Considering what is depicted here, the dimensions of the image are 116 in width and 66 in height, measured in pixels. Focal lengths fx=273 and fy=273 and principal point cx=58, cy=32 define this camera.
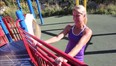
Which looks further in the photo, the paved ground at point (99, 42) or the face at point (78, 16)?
the paved ground at point (99, 42)

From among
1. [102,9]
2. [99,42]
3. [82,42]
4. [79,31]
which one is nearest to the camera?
[82,42]

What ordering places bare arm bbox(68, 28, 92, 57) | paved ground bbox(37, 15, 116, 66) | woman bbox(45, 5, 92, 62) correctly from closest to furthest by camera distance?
bare arm bbox(68, 28, 92, 57) < woman bbox(45, 5, 92, 62) < paved ground bbox(37, 15, 116, 66)

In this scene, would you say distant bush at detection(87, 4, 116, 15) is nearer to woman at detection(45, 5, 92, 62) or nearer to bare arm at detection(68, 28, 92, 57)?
woman at detection(45, 5, 92, 62)

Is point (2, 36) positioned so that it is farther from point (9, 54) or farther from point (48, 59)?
point (48, 59)

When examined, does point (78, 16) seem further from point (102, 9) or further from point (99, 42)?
point (102, 9)

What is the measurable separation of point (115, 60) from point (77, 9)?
9.62 feet

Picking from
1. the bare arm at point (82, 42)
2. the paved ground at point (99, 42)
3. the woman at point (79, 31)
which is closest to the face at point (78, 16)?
the woman at point (79, 31)

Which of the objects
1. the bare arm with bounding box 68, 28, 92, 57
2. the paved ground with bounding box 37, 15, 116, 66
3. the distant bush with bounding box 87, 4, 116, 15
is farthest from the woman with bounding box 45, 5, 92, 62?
→ the distant bush with bounding box 87, 4, 116, 15

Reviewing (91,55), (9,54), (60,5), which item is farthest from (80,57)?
(60,5)

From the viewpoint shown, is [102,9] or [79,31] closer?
[79,31]

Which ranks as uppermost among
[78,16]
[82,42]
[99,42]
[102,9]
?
[78,16]

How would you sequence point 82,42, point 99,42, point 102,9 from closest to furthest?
point 82,42 → point 99,42 → point 102,9

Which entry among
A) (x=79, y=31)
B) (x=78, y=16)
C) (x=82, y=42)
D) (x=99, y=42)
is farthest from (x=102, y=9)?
(x=82, y=42)

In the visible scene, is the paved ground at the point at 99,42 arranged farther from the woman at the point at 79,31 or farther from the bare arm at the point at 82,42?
the bare arm at the point at 82,42
